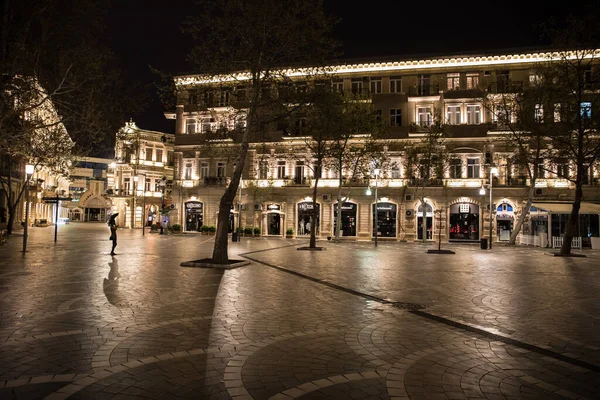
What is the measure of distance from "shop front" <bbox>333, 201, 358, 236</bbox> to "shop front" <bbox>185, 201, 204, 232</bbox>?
47.4 feet

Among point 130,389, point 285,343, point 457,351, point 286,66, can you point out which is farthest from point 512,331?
point 286,66

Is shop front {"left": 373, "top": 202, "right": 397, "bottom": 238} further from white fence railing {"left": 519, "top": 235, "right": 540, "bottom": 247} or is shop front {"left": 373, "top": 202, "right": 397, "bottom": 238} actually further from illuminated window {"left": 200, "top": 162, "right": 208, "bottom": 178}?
illuminated window {"left": 200, "top": 162, "right": 208, "bottom": 178}

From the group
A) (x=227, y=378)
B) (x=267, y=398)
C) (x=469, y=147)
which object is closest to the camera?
(x=267, y=398)

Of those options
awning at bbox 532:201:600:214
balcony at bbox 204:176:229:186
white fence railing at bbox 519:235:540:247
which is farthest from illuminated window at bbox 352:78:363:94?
white fence railing at bbox 519:235:540:247

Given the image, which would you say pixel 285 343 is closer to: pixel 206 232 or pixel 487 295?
pixel 487 295

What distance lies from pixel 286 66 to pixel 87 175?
108505 mm

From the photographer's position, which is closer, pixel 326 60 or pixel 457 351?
pixel 457 351

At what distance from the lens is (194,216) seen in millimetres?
49562

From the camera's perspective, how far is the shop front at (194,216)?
162ft

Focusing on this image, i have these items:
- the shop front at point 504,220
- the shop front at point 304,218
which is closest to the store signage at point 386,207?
the shop front at point 304,218

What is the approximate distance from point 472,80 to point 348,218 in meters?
17.6

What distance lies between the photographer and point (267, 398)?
15.1ft

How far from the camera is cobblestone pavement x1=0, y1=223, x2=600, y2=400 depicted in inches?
195

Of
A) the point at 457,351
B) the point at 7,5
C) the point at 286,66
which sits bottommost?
the point at 457,351
